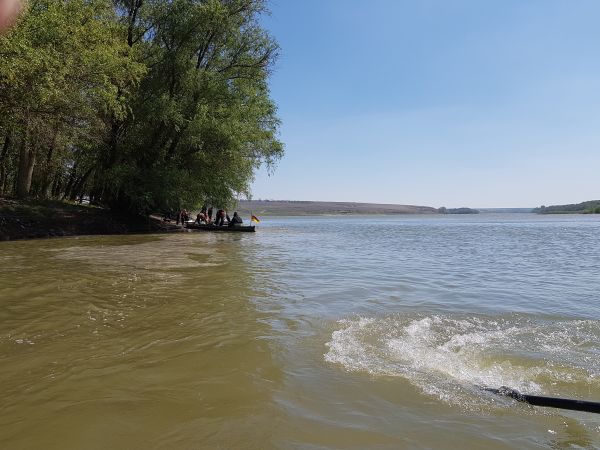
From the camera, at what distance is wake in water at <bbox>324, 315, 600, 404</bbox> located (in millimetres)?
5004

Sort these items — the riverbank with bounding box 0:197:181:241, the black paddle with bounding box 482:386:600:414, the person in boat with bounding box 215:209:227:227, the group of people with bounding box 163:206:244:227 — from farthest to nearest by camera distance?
1. the person in boat with bounding box 215:209:227:227
2. the group of people with bounding box 163:206:244:227
3. the riverbank with bounding box 0:197:181:241
4. the black paddle with bounding box 482:386:600:414

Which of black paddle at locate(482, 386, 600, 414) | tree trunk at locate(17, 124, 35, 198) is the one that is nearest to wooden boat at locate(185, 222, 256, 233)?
tree trunk at locate(17, 124, 35, 198)

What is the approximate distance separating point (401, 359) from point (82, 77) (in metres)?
17.2

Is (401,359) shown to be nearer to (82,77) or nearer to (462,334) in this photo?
(462,334)

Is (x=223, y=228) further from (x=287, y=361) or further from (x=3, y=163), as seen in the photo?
(x=287, y=361)

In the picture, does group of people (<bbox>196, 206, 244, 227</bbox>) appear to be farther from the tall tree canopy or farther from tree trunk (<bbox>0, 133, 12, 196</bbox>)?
tree trunk (<bbox>0, 133, 12, 196</bbox>)

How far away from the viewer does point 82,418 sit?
3.88m

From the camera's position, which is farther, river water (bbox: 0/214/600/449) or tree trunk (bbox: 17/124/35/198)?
tree trunk (bbox: 17/124/35/198)

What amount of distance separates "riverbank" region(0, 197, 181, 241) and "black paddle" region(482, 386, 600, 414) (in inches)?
843

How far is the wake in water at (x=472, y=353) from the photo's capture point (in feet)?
16.4

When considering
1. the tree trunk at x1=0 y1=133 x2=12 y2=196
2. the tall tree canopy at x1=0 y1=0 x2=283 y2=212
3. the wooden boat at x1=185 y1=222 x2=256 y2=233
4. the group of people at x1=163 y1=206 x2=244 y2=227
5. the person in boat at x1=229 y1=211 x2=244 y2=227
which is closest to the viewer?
the tall tree canopy at x1=0 y1=0 x2=283 y2=212

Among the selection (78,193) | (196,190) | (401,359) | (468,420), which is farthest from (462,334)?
(78,193)

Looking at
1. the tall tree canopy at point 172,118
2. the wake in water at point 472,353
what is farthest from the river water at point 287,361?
the tall tree canopy at point 172,118

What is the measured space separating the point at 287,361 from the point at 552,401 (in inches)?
111
